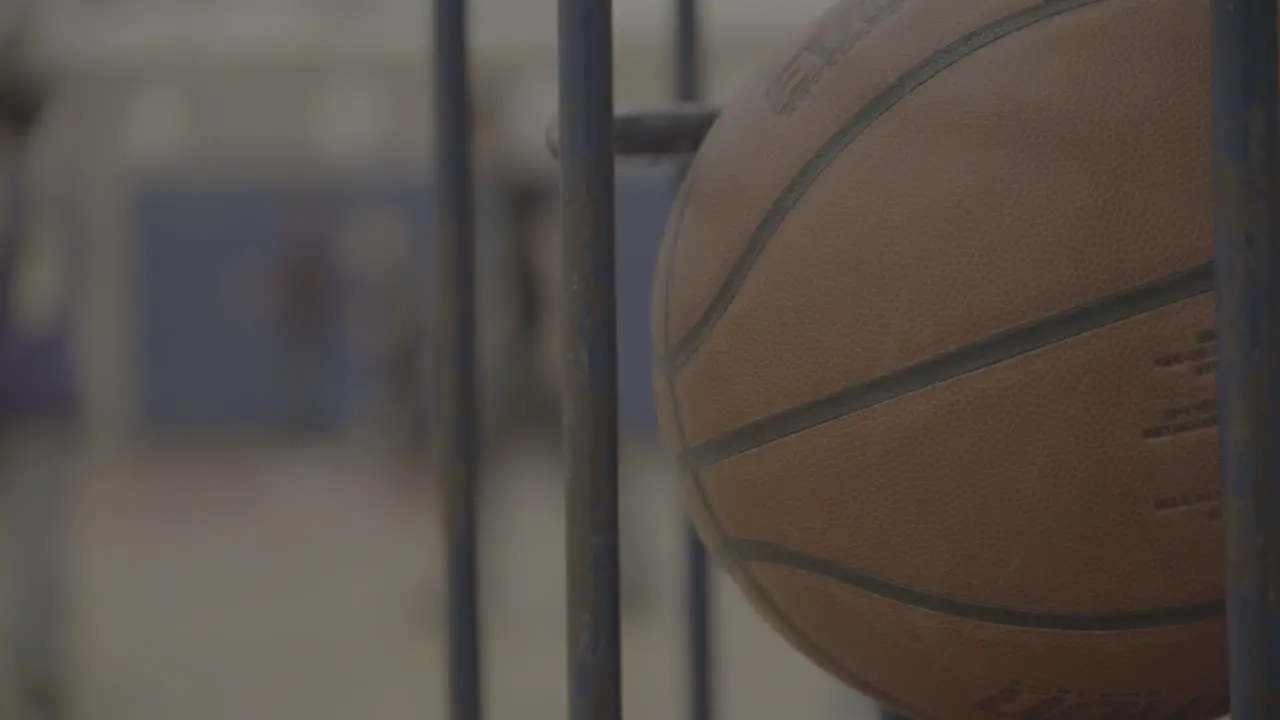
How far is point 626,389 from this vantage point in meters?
5.81

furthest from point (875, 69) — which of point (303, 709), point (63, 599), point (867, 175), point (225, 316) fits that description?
point (225, 316)

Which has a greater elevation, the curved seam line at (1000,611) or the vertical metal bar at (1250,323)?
the vertical metal bar at (1250,323)

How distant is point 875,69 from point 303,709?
6.92 ft

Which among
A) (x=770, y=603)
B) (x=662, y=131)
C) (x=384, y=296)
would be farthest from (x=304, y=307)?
(x=770, y=603)

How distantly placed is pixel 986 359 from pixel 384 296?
19.9ft

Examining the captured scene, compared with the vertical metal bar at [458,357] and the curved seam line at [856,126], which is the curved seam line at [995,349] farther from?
Answer: the vertical metal bar at [458,357]

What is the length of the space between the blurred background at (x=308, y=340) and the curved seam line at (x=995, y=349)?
2.13 meters

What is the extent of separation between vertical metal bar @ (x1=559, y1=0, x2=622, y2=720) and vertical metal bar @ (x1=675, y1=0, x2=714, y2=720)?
0.41 m

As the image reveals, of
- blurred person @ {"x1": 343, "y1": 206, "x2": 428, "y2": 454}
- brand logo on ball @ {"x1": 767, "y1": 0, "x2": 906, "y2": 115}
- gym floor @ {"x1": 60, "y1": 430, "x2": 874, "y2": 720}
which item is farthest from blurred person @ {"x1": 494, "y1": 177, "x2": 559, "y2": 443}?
brand logo on ball @ {"x1": 767, "y1": 0, "x2": 906, "y2": 115}

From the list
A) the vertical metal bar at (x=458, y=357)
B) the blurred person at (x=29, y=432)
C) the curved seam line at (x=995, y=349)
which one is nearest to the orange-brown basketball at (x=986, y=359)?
the curved seam line at (x=995, y=349)

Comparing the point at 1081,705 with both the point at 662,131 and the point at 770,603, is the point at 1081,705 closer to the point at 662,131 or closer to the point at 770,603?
the point at 770,603

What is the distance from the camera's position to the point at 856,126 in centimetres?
72

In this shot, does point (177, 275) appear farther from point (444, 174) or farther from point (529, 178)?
point (444, 174)

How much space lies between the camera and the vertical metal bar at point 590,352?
0.66 metres
